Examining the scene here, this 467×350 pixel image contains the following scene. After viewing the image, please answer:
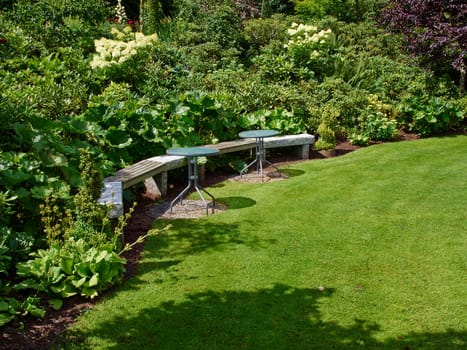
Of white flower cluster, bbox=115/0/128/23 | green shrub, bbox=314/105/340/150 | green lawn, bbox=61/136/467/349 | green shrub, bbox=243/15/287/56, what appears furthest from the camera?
white flower cluster, bbox=115/0/128/23

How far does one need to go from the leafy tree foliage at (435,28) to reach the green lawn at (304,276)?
14.8 ft

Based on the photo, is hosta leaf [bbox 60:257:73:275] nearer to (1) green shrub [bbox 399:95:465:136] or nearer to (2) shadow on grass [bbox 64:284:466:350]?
(2) shadow on grass [bbox 64:284:466:350]

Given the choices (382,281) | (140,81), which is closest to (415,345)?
(382,281)

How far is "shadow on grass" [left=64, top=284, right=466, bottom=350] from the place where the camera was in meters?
3.72

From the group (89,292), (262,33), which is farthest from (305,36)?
(89,292)

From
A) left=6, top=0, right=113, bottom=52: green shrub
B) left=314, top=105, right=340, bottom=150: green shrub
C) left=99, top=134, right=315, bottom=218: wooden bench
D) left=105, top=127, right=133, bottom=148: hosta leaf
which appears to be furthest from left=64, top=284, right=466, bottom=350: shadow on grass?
left=6, top=0, right=113, bottom=52: green shrub

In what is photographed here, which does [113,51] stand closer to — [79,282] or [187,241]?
[187,241]

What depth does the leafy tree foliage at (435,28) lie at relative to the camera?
35.8ft

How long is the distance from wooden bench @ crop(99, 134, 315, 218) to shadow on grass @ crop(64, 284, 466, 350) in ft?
4.03

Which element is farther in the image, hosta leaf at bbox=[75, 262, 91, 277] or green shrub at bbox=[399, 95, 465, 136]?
green shrub at bbox=[399, 95, 465, 136]

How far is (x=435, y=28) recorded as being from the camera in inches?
439

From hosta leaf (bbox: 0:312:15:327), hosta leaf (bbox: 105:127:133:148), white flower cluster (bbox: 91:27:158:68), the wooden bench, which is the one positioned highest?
white flower cluster (bbox: 91:27:158:68)

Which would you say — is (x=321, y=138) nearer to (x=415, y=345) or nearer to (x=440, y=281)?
(x=440, y=281)

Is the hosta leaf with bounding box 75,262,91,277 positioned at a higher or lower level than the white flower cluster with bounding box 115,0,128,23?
lower
